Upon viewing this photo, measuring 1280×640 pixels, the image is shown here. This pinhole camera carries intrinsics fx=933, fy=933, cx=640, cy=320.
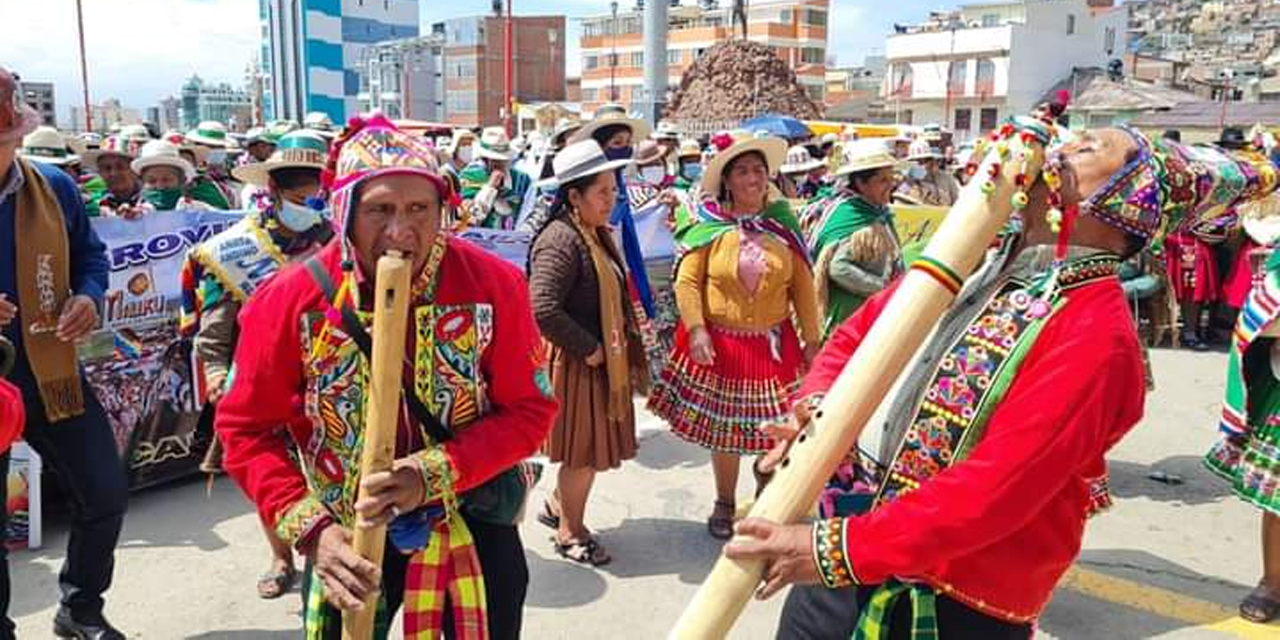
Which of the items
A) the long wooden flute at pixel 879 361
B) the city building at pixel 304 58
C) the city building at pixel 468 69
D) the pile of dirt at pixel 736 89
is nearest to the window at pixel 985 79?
the pile of dirt at pixel 736 89

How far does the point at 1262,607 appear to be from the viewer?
3.76m

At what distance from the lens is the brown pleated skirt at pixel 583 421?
421 cm

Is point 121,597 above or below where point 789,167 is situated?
below

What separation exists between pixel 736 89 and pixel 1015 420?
40.1m

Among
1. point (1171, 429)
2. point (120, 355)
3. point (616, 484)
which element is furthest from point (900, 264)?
point (120, 355)

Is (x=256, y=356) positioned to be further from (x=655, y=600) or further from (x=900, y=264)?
(x=900, y=264)

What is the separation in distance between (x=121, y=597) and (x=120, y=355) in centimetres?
Result: 144

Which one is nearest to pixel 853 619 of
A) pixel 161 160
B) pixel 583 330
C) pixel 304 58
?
pixel 583 330

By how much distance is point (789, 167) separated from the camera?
10484mm

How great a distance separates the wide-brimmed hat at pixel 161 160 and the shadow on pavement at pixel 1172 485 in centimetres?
670

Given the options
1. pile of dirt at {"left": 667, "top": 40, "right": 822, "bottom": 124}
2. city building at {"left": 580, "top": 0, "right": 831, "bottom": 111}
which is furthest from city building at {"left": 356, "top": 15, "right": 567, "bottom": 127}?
pile of dirt at {"left": 667, "top": 40, "right": 822, "bottom": 124}

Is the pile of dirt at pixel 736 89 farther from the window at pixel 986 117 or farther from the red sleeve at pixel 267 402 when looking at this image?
Answer: the red sleeve at pixel 267 402

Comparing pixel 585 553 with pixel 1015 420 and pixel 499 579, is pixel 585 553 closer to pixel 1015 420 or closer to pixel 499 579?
pixel 499 579

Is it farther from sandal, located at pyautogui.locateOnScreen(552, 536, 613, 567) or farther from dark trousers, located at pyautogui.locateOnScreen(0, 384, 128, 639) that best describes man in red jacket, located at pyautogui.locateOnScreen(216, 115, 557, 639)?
sandal, located at pyautogui.locateOnScreen(552, 536, 613, 567)
